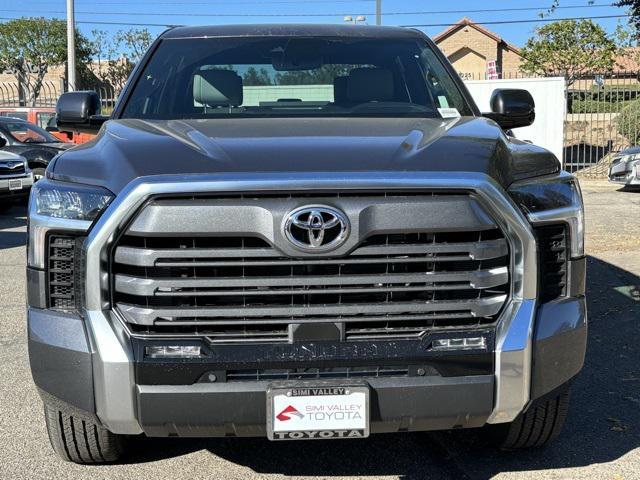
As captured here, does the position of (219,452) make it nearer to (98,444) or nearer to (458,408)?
(98,444)

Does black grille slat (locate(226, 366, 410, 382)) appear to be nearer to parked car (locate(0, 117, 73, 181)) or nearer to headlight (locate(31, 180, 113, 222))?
headlight (locate(31, 180, 113, 222))

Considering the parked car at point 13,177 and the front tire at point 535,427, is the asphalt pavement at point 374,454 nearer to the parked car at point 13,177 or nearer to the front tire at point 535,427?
the front tire at point 535,427

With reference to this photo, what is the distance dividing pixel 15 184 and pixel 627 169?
409 inches

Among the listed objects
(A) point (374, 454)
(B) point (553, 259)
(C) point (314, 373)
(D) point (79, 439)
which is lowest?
(A) point (374, 454)

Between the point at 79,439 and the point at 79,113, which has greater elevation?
the point at 79,113

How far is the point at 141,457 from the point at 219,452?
0.35 m

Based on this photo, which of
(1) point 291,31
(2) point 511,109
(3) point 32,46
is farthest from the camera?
(3) point 32,46

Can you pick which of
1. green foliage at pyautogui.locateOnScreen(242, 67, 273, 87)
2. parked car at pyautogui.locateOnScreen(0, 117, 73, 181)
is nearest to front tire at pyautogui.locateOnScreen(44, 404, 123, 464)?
green foliage at pyautogui.locateOnScreen(242, 67, 273, 87)

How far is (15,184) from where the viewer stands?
13602mm

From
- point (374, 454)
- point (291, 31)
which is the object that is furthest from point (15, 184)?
point (374, 454)

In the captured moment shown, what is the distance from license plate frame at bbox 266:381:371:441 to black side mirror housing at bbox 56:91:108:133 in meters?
2.36

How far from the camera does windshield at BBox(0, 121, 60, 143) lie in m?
15.7

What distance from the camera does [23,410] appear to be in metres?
4.34

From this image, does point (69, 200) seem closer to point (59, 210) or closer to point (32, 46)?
point (59, 210)
